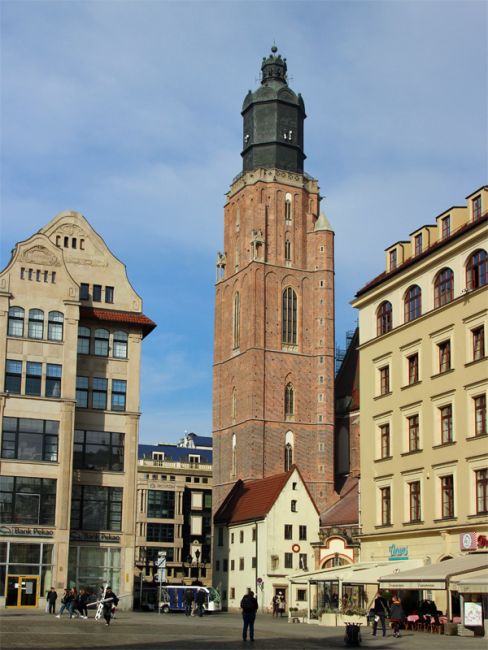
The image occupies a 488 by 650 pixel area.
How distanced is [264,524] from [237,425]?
61.2 feet

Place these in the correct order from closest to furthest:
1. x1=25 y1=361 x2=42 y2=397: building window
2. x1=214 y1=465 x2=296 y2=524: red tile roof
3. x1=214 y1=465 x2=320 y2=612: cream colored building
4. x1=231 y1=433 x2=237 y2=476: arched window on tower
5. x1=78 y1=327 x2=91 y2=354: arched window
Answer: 1. x1=25 y1=361 x2=42 y2=397: building window
2. x1=78 y1=327 x2=91 y2=354: arched window
3. x1=214 y1=465 x2=320 y2=612: cream colored building
4. x1=214 y1=465 x2=296 y2=524: red tile roof
5. x1=231 y1=433 x2=237 y2=476: arched window on tower

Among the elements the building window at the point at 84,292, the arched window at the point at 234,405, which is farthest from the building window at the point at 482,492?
the arched window at the point at 234,405

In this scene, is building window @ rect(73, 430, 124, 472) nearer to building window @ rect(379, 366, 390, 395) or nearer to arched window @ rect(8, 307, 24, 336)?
arched window @ rect(8, 307, 24, 336)

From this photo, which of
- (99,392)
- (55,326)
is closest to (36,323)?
(55,326)

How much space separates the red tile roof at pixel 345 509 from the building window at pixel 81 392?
26107 mm

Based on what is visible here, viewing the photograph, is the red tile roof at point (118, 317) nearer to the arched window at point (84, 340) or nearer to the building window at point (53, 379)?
the arched window at point (84, 340)

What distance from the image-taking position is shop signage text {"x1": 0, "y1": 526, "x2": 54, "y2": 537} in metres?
58.3

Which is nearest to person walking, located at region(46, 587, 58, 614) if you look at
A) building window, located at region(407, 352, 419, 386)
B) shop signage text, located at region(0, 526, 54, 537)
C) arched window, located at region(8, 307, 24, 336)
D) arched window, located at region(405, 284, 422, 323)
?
shop signage text, located at region(0, 526, 54, 537)

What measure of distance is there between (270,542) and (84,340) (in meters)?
24.1

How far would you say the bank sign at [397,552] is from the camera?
5021 cm

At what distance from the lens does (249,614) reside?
3288 cm

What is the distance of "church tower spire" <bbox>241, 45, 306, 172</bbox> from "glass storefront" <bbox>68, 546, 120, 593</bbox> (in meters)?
52.0

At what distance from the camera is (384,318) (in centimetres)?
5588

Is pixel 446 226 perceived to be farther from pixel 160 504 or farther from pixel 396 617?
pixel 160 504
